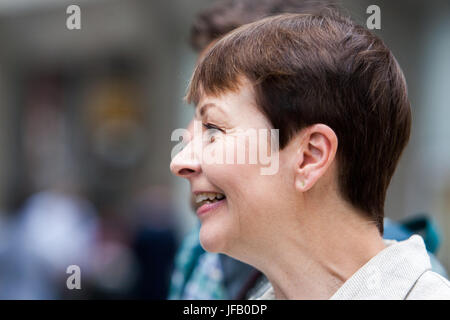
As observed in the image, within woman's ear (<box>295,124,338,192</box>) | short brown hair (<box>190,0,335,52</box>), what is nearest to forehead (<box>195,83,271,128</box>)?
woman's ear (<box>295,124,338,192</box>)

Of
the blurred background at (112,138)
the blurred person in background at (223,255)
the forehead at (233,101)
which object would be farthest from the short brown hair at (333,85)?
the blurred background at (112,138)

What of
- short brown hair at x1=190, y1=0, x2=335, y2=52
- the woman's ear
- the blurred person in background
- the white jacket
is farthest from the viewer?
short brown hair at x1=190, y1=0, x2=335, y2=52

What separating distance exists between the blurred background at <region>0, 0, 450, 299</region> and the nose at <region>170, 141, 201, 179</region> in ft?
13.7

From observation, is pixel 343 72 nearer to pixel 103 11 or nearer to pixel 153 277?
pixel 153 277

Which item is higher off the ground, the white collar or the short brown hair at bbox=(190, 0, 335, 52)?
the short brown hair at bbox=(190, 0, 335, 52)

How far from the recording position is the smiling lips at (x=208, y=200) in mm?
1837

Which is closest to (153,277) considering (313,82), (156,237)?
(156,237)

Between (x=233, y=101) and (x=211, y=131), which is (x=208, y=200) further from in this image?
(x=233, y=101)

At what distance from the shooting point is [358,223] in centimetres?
178

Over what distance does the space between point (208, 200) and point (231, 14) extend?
4.26 feet

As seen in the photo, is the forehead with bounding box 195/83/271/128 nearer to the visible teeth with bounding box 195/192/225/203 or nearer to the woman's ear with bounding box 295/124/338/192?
the woman's ear with bounding box 295/124/338/192

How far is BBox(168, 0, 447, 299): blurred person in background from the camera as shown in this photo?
7.45 feet
